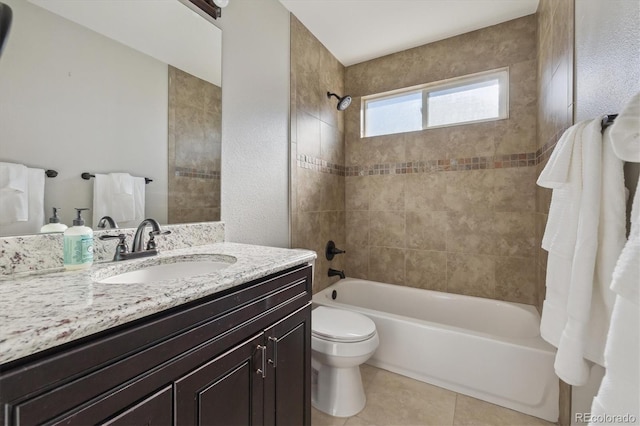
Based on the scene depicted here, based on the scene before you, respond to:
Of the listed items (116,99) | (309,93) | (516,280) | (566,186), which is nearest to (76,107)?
(116,99)

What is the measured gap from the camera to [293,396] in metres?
1.04

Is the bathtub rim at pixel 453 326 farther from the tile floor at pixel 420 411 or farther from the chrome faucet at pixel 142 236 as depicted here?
the chrome faucet at pixel 142 236

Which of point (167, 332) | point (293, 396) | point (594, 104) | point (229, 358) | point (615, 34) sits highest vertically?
point (615, 34)

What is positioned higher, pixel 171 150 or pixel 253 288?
pixel 171 150

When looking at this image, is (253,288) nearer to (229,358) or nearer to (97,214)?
(229,358)

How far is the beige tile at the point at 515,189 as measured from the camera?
2.02 m

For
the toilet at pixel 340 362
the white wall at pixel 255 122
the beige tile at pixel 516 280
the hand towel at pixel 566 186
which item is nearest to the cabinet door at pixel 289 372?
the toilet at pixel 340 362

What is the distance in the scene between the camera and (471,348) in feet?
5.24

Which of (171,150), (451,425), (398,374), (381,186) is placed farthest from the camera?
(381,186)

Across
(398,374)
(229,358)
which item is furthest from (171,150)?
(398,374)

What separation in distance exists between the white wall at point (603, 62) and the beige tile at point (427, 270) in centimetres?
114

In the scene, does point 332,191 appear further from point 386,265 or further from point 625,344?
point 625,344

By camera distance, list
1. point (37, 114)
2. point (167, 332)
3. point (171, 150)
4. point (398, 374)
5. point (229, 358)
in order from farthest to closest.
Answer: point (398, 374) → point (171, 150) → point (37, 114) → point (229, 358) → point (167, 332)

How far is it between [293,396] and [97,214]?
1035 millimetres
